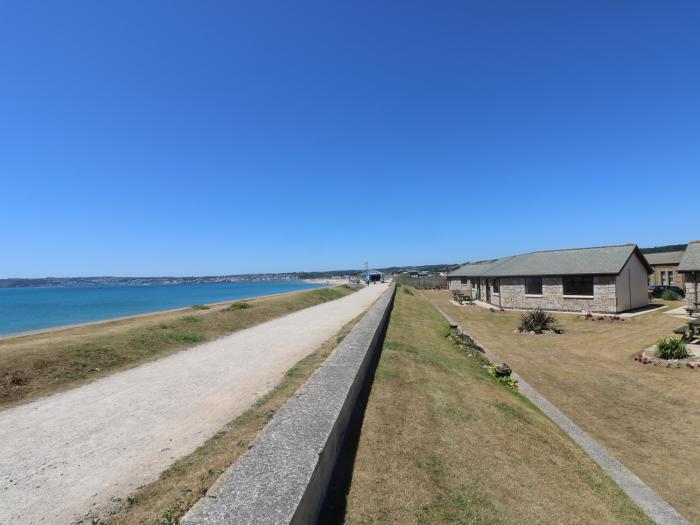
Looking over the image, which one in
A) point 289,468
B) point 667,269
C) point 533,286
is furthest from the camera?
point 667,269

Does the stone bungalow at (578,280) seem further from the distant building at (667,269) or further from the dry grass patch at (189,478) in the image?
the dry grass patch at (189,478)

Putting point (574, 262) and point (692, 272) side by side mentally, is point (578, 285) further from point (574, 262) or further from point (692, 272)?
point (692, 272)

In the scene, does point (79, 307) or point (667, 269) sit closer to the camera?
point (667, 269)

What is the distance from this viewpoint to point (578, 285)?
87.9 ft

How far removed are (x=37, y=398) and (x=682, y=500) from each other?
39.5ft

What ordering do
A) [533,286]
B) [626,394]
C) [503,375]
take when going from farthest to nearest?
[533,286] → [503,375] → [626,394]

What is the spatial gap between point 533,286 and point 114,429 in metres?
29.8

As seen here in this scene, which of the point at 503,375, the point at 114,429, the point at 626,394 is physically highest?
the point at 114,429

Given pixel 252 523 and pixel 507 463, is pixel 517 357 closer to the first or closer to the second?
pixel 507 463

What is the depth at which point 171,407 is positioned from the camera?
23.1ft

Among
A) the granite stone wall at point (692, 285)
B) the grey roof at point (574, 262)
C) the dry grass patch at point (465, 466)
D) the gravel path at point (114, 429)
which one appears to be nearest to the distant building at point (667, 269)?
the grey roof at point (574, 262)

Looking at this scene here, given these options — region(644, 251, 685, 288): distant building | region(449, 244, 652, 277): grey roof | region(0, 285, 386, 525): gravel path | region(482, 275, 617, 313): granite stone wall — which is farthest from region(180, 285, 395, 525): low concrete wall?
region(644, 251, 685, 288): distant building

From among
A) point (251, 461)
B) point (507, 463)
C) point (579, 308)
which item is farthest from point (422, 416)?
point (579, 308)

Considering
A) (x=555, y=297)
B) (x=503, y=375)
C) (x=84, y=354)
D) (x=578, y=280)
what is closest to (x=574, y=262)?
(x=578, y=280)
